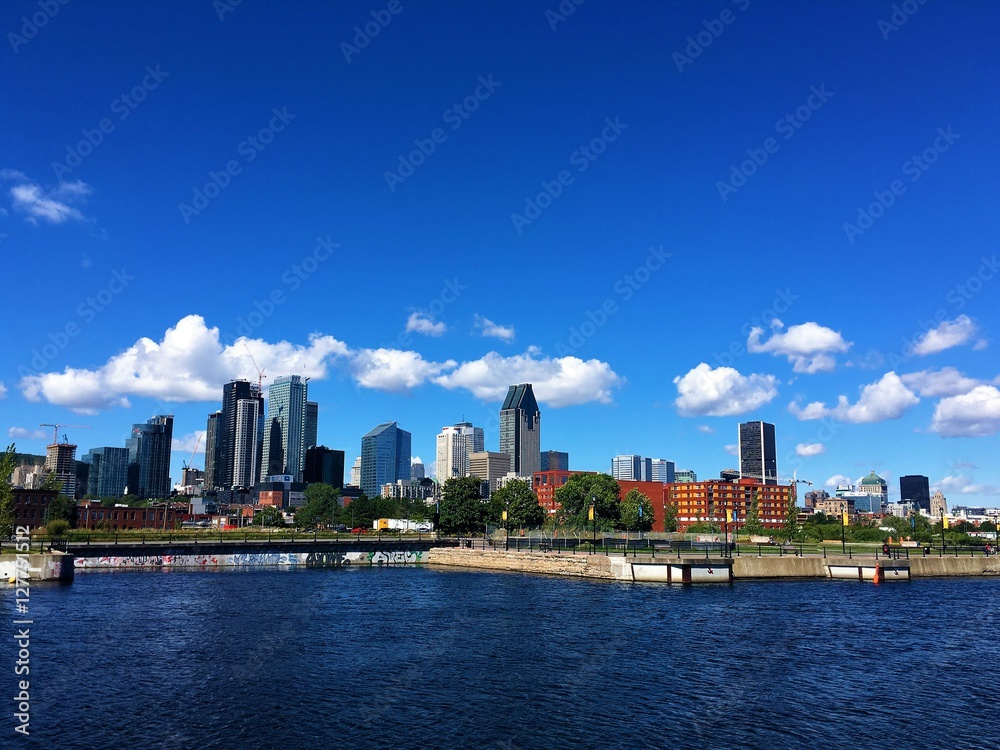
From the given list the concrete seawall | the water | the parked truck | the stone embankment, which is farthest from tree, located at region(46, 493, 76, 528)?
the concrete seawall

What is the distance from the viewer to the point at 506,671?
35969 millimetres

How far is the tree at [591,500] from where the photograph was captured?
149250mm

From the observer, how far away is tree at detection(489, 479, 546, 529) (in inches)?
5551

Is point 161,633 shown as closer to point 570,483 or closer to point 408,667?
point 408,667

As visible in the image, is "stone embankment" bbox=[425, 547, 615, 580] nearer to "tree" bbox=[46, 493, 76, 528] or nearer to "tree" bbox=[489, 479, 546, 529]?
"tree" bbox=[489, 479, 546, 529]

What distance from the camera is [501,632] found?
46.0 meters

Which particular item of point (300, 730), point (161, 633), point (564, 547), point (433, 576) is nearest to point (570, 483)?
point (564, 547)

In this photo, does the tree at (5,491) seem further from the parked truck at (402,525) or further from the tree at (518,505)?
the parked truck at (402,525)

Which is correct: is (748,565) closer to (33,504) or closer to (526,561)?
(526,561)

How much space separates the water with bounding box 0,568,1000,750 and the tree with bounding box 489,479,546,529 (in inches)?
3106

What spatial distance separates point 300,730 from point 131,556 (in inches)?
2795

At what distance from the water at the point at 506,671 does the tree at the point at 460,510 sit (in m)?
63.8

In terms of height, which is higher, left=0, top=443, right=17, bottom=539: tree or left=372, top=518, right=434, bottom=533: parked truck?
left=0, top=443, right=17, bottom=539: tree

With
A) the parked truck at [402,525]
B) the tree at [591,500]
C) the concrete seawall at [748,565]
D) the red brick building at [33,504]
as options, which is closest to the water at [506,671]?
the concrete seawall at [748,565]
